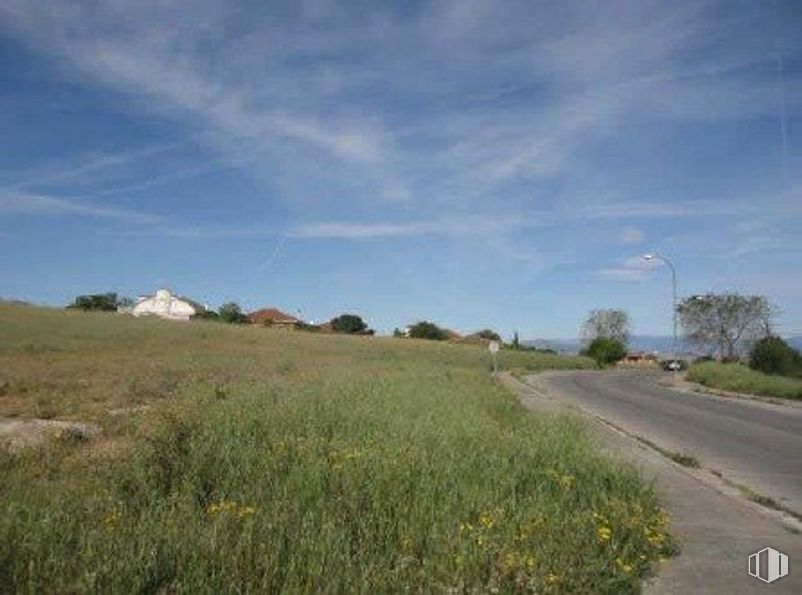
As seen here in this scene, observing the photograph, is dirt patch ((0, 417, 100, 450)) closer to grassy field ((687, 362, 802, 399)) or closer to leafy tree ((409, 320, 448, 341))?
grassy field ((687, 362, 802, 399))

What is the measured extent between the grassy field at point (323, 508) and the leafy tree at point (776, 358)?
41733 mm

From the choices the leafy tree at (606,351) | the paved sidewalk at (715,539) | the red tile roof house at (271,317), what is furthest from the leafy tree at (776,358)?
the red tile roof house at (271,317)

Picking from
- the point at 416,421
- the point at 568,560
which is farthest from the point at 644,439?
the point at 568,560

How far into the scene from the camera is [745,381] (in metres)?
40.8

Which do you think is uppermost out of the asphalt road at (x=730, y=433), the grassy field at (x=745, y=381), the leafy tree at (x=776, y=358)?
the leafy tree at (x=776, y=358)

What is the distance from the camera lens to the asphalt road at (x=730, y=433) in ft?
39.5

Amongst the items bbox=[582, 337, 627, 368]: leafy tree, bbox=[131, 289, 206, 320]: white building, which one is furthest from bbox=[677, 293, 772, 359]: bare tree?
bbox=[131, 289, 206, 320]: white building

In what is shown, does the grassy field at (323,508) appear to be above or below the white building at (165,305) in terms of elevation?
below

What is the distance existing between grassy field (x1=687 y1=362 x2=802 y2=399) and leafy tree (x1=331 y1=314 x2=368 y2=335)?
95124mm

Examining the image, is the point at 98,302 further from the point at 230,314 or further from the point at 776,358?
the point at 776,358

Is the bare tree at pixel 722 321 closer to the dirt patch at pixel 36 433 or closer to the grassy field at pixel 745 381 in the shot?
the grassy field at pixel 745 381

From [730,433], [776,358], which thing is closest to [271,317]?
[776,358]

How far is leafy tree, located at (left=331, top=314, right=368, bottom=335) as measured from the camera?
147m

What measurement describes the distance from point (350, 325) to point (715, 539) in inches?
5537
